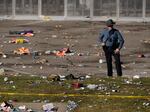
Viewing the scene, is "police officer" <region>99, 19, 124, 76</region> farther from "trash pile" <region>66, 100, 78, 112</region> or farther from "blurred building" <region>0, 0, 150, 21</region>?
"blurred building" <region>0, 0, 150, 21</region>

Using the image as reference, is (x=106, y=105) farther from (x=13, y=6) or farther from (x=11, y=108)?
(x=13, y=6)

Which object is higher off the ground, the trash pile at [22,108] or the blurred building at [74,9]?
the blurred building at [74,9]

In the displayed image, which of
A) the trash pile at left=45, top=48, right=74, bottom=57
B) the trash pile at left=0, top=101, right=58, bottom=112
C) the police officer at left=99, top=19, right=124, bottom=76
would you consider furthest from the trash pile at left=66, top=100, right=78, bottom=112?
the trash pile at left=45, top=48, right=74, bottom=57

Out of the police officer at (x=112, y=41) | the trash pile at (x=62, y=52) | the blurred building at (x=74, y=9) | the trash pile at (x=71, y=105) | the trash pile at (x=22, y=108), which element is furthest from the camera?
the blurred building at (x=74, y=9)

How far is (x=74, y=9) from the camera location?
49.6m

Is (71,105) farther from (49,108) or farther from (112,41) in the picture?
(112,41)

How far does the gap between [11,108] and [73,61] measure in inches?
453

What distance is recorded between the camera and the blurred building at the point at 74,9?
1938 inches

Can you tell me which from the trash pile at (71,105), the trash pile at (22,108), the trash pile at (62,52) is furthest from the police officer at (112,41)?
the trash pile at (62,52)

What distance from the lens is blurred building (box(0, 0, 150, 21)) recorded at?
4922 centimetres

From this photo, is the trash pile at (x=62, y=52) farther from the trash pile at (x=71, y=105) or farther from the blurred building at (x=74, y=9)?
the blurred building at (x=74, y=9)

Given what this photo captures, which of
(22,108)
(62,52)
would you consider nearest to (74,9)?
(62,52)

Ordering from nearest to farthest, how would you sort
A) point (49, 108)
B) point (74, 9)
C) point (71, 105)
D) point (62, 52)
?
1. point (49, 108)
2. point (71, 105)
3. point (62, 52)
4. point (74, 9)

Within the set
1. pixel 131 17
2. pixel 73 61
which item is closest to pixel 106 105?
pixel 73 61
